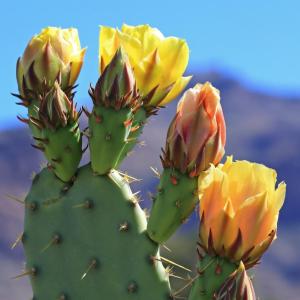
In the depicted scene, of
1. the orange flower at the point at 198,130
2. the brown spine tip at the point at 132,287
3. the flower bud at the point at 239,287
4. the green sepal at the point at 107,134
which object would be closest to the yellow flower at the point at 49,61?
the green sepal at the point at 107,134

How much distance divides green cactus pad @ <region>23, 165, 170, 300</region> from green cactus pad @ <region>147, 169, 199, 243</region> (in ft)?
0.20

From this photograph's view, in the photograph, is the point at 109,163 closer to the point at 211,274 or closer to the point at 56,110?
the point at 56,110

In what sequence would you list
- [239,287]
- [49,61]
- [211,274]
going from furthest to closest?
1. [49,61]
2. [211,274]
3. [239,287]

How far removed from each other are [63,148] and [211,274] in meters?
0.40

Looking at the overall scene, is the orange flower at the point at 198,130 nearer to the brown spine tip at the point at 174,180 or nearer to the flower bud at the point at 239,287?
the brown spine tip at the point at 174,180

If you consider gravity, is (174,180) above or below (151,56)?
below

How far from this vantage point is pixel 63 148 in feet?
6.82

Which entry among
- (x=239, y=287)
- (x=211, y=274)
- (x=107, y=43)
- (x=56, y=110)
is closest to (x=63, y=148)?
(x=56, y=110)

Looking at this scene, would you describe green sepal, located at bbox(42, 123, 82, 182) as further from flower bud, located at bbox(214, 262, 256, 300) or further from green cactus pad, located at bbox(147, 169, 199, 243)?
flower bud, located at bbox(214, 262, 256, 300)

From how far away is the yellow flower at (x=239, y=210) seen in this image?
1.81 meters

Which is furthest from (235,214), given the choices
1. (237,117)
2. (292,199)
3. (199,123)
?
(237,117)

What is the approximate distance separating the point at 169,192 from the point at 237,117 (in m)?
67.7

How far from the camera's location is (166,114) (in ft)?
210

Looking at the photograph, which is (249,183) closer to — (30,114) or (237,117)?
(30,114)
